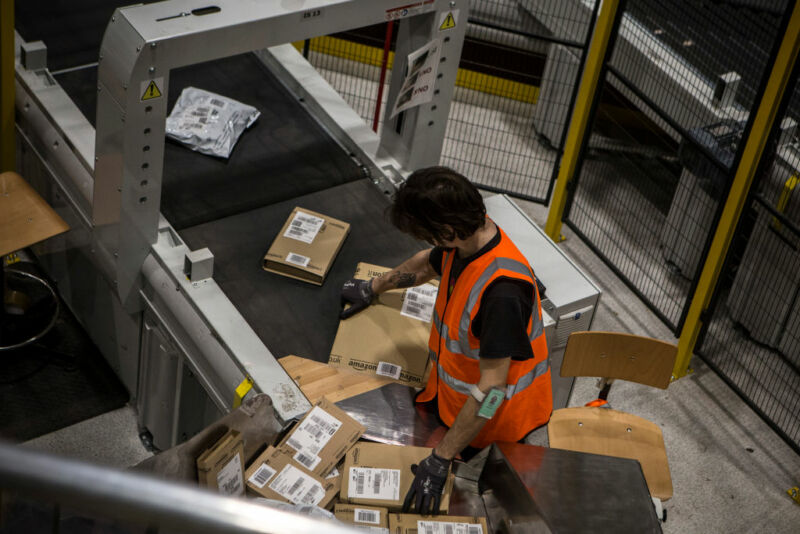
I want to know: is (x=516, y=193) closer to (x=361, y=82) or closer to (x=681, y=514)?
(x=361, y=82)

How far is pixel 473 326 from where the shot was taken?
3.27m

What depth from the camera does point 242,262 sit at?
14.5ft

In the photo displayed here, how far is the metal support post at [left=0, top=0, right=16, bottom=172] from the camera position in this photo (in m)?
4.91

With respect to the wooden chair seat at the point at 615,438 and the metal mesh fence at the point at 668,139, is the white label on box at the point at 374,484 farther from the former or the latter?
the metal mesh fence at the point at 668,139

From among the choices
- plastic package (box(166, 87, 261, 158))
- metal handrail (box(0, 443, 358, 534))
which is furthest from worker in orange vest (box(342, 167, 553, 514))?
metal handrail (box(0, 443, 358, 534))

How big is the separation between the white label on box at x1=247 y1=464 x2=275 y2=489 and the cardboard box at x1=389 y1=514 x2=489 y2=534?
1.46 feet

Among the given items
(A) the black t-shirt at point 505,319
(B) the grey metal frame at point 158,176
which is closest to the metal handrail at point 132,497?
(A) the black t-shirt at point 505,319

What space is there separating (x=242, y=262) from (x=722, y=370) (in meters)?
2.77

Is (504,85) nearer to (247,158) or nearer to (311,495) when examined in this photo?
(247,158)

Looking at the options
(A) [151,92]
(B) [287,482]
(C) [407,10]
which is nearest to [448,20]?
(C) [407,10]

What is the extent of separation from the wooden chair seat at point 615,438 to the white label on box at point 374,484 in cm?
85

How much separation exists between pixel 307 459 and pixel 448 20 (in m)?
2.02

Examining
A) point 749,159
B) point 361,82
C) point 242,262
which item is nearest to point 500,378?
point 242,262

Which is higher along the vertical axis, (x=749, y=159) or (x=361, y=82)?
(x=749, y=159)
